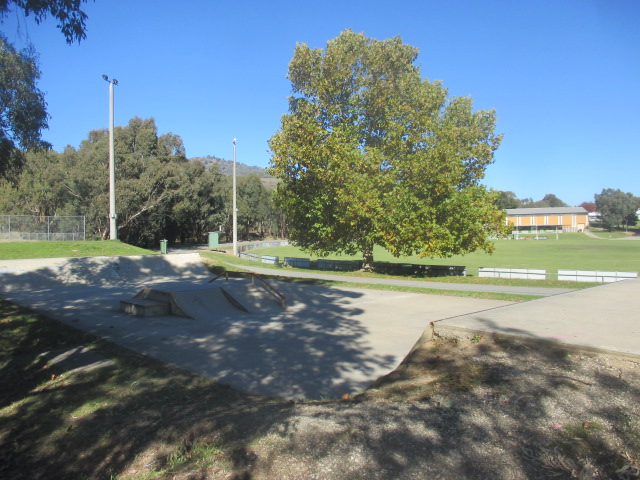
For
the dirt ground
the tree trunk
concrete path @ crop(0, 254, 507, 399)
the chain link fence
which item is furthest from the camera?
the chain link fence

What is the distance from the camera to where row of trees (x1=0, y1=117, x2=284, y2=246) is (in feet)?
153

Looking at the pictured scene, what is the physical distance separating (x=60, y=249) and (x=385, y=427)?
80.6ft

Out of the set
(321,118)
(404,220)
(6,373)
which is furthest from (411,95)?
(6,373)

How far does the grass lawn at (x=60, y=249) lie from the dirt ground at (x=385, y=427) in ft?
63.2

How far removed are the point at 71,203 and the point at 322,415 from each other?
170ft

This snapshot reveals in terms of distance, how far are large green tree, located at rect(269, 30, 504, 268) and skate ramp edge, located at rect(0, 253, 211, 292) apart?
6511 millimetres

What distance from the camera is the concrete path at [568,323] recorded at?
500cm

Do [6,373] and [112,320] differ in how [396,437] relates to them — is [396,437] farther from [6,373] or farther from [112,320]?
[112,320]

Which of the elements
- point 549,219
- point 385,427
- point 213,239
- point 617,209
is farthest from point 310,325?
point 549,219

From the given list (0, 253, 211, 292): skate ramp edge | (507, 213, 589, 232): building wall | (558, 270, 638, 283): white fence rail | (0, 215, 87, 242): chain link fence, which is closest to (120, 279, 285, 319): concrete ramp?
(0, 253, 211, 292): skate ramp edge

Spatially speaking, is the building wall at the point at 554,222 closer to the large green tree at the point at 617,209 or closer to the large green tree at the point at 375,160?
the large green tree at the point at 617,209

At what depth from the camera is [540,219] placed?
140 meters

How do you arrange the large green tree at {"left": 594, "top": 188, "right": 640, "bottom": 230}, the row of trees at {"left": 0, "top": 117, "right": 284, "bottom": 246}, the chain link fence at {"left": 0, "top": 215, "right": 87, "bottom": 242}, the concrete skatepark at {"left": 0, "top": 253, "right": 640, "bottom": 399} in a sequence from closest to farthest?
the concrete skatepark at {"left": 0, "top": 253, "right": 640, "bottom": 399}
the chain link fence at {"left": 0, "top": 215, "right": 87, "bottom": 242}
the row of trees at {"left": 0, "top": 117, "right": 284, "bottom": 246}
the large green tree at {"left": 594, "top": 188, "right": 640, "bottom": 230}

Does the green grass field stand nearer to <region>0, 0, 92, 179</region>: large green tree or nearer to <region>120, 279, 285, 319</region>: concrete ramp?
<region>120, 279, 285, 319</region>: concrete ramp
